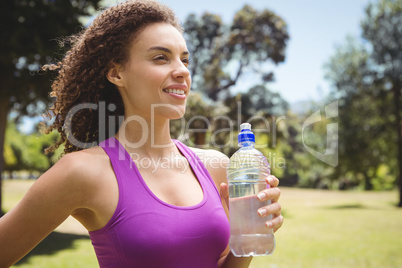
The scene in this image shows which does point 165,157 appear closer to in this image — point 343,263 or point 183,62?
point 183,62

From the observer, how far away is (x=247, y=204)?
2057 mm

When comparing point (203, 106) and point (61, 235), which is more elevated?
point (203, 106)

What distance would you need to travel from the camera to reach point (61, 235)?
43.7 ft

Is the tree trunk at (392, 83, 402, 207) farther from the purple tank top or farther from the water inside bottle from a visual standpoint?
the purple tank top

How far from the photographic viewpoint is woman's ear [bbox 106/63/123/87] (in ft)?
7.19

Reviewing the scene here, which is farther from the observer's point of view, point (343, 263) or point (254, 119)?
point (254, 119)

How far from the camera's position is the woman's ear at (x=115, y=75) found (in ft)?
7.19

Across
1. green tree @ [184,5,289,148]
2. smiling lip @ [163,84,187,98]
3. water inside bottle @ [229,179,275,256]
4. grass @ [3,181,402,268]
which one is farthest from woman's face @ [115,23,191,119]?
green tree @ [184,5,289,148]

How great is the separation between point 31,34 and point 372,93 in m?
23.3

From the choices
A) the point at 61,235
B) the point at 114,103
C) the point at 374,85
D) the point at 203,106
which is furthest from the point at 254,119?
the point at 114,103

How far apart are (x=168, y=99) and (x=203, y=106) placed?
18.3 metres

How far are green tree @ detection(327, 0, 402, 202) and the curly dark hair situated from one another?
26.5 meters

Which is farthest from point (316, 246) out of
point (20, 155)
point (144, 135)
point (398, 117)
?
point (20, 155)

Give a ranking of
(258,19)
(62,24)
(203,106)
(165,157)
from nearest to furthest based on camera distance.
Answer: (165,157) < (62,24) < (203,106) < (258,19)
